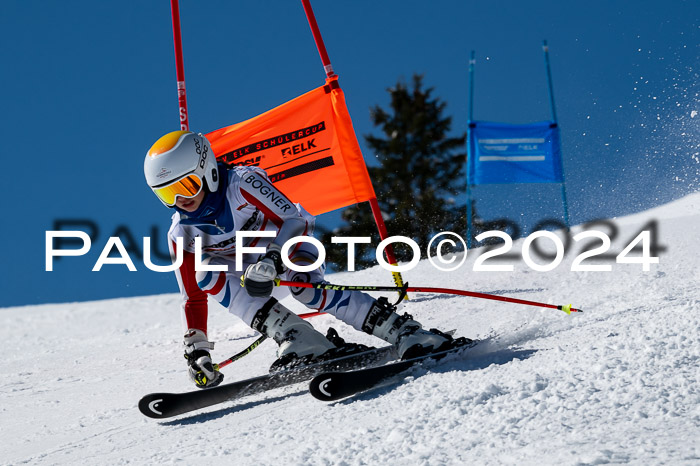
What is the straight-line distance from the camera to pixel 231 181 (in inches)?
149

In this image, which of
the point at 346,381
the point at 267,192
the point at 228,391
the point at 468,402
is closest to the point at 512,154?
the point at 267,192

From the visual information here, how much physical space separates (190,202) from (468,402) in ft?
6.04

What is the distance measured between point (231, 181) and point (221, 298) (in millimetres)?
633

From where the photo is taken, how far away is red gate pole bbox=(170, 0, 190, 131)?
6.44 meters

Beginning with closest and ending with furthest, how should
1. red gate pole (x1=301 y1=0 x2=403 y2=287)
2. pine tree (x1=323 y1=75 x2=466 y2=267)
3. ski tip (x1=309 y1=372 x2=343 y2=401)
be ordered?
ski tip (x1=309 y1=372 x2=343 y2=401) → red gate pole (x1=301 y1=0 x2=403 y2=287) → pine tree (x1=323 y1=75 x2=466 y2=267)

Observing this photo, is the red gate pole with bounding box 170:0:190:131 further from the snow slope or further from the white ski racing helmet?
the white ski racing helmet

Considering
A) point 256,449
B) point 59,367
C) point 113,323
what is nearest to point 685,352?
point 256,449

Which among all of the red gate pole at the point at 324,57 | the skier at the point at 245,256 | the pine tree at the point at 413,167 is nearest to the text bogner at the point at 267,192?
the skier at the point at 245,256

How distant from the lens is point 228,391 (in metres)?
3.53

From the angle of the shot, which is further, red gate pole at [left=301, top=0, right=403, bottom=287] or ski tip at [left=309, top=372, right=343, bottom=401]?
red gate pole at [left=301, top=0, right=403, bottom=287]

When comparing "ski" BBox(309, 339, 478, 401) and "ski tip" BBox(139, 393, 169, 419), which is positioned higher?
"ski" BBox(309, 339, 478, 401)

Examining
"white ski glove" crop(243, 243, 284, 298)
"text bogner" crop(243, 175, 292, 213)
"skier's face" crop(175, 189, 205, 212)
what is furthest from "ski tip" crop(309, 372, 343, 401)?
"skier's face" crop(175, 189, 205, 212)

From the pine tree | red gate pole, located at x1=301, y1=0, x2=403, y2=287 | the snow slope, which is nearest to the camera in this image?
the snow slope

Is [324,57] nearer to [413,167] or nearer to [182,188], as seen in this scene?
[182,188]
